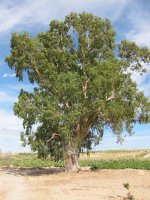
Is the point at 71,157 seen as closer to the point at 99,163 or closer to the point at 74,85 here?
the point at 74,85

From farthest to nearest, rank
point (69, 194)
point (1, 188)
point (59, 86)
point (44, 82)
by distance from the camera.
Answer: point (44, 82), point (59, 86), point (1, 188), point (69, 194)

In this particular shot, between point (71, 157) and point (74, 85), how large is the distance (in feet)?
20.5

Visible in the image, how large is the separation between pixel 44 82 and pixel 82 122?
4438mm

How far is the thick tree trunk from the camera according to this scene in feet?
114

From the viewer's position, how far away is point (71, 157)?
34750 millimetres

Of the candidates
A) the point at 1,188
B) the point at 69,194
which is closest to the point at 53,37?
the point at 1,188

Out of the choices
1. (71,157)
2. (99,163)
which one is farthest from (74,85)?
(99,163)

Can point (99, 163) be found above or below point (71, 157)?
above

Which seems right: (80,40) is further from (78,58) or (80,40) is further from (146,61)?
(146,61)

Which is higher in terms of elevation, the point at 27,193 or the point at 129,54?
the point at 129,54

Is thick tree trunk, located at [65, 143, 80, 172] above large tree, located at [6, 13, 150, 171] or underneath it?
underneath

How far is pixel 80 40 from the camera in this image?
3481cm

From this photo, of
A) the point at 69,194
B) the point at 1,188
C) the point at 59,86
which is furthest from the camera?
the point at 59,86

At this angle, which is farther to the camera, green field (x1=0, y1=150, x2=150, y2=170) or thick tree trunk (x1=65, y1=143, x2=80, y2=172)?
green field (x1=0, y1=150, x2=150, y2=170)
